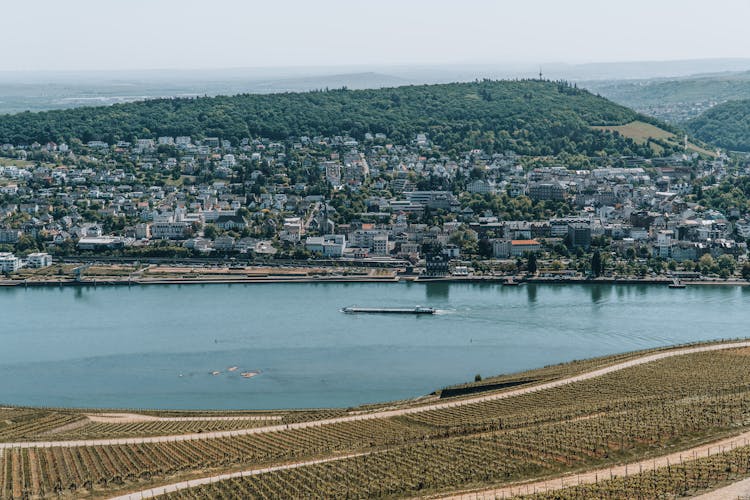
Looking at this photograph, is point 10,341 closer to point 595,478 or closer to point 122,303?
point 122,303

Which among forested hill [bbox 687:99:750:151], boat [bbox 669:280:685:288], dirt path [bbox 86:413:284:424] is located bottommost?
boat [bbox 669:280:685:288]

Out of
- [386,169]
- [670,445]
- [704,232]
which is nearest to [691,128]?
[386,169]

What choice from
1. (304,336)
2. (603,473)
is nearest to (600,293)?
(304,336)

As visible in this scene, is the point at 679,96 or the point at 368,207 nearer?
the point at 368,207

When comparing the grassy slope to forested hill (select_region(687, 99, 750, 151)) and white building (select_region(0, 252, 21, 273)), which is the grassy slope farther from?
white building (select_region(0, 252, 21, 273))

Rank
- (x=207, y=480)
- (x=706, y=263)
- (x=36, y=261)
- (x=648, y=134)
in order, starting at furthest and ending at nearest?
1. (x=648, y=134)
2. (x=36, y=261)
3. (x=706, y=263)
4. (x=207, y=480)

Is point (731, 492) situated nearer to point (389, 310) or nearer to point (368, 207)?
point (389, 310)

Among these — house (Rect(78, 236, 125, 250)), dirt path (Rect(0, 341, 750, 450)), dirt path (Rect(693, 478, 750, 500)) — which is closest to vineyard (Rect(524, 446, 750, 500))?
dirt path (Rect(693, 478, 750, 500))
